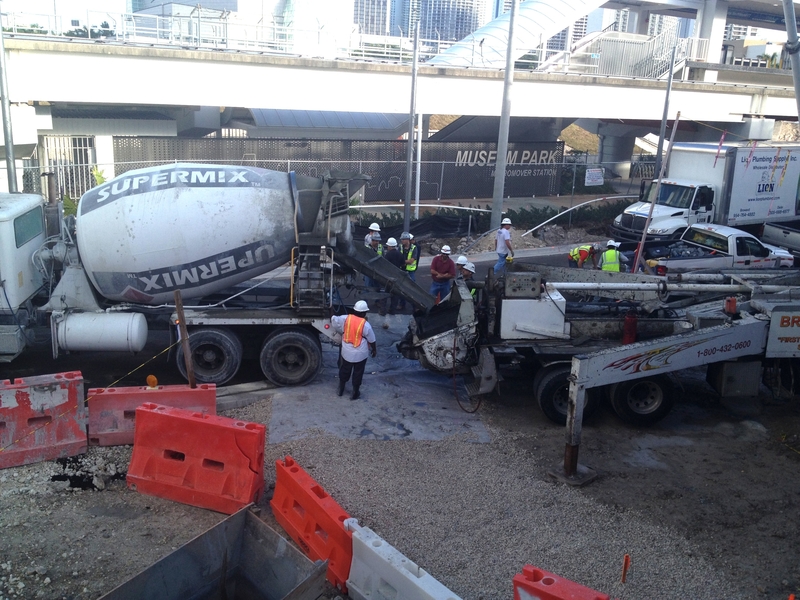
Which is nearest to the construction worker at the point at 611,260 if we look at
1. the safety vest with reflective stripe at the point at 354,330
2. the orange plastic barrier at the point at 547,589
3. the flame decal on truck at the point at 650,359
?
the flame decal on truck at the point at 650,359

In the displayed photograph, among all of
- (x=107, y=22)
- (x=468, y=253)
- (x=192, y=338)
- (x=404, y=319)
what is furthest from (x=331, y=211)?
(x=107, y=22)

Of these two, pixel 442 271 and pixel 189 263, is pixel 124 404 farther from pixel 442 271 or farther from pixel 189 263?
pixel 442 271

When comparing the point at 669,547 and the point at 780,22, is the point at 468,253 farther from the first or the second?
the point at 780,22

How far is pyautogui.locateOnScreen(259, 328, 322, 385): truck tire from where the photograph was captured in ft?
33.8

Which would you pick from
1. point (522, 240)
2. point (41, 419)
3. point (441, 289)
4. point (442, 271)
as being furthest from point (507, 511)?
point (522, 240)

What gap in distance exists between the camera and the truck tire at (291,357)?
10.3 meters

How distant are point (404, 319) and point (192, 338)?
175 inches

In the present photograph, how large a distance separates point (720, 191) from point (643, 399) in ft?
44.3

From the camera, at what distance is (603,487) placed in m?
7.86

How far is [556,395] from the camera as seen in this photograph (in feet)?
30.8

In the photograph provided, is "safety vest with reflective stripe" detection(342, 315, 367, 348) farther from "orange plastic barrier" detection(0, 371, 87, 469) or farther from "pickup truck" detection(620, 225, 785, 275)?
"pickup truck" detection(620, 225, 785, 275)

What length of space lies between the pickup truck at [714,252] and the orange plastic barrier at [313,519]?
435 inches

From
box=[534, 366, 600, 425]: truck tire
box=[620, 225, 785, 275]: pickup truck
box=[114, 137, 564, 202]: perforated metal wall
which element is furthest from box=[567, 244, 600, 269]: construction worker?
box=[114, 137, 564, 202]: perforated metal wall

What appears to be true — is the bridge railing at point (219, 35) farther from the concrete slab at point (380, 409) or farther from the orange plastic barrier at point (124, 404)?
the orange plastic barrier at point (124, 404)
